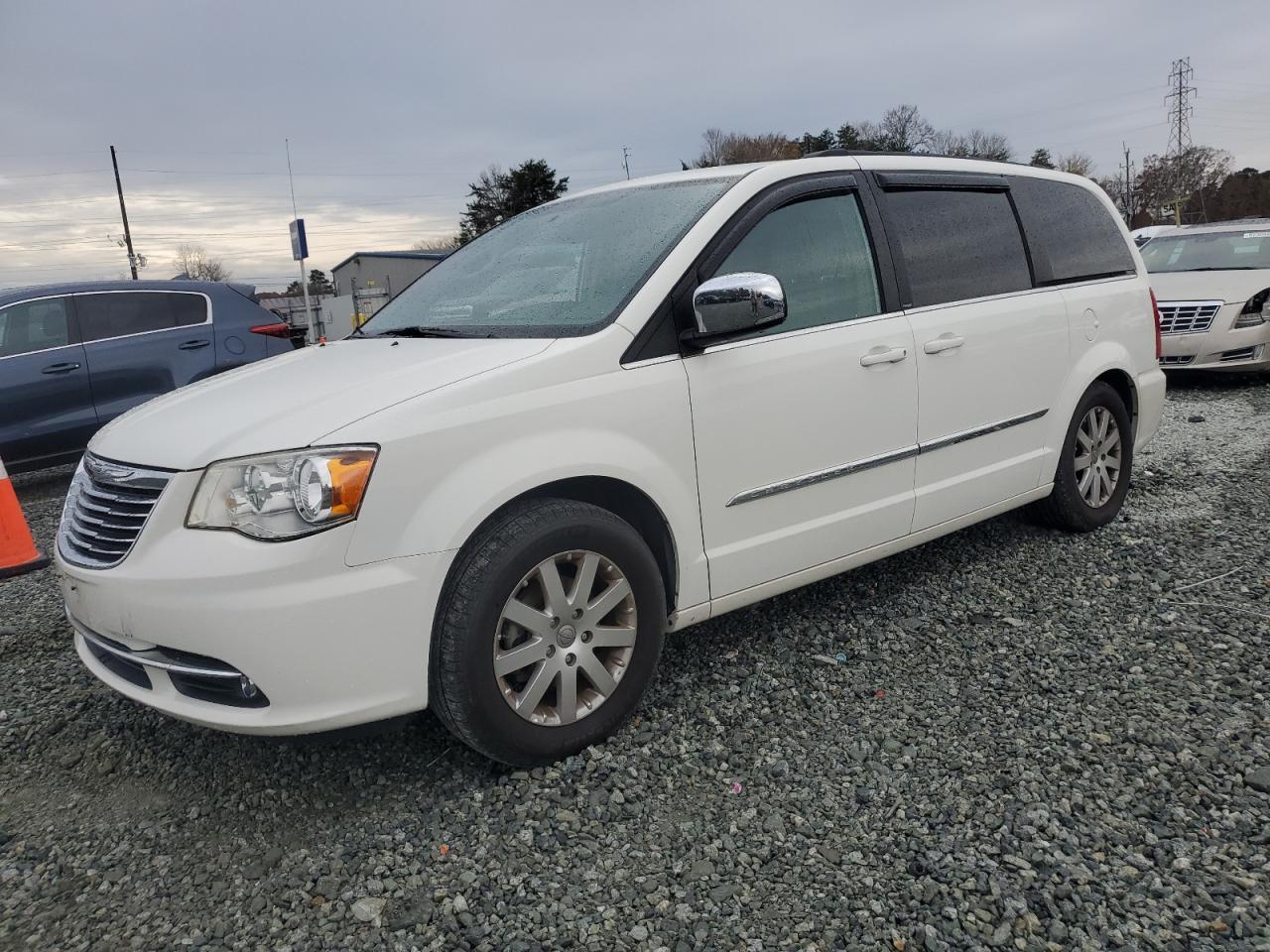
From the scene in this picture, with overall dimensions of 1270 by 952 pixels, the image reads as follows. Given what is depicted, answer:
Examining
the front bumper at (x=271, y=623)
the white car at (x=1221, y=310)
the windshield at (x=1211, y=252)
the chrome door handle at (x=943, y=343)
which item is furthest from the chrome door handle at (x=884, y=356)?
the windshield at (x=1211, y=252)

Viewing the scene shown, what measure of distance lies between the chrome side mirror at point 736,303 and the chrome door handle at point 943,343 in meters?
0.98

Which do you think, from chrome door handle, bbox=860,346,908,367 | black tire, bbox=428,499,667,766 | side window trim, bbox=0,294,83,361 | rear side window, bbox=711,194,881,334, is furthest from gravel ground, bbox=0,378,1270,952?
side window trim, bbox=0,294,83,361

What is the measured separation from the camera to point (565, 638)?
2.78 m

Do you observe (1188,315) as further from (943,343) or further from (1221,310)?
(943,343)

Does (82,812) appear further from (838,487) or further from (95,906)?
(838,487)

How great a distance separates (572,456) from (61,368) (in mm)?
6497

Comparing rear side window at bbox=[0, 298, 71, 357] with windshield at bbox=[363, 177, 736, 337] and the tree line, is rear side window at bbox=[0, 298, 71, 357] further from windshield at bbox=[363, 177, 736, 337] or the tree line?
the tree line

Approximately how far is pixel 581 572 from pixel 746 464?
2.33ft

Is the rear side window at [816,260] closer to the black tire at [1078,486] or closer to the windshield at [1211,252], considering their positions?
the black tire at [1078,486]

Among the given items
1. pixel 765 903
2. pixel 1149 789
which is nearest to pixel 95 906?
pixel 765 903

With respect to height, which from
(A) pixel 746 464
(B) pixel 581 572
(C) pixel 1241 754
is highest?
(A) pixel 746 464

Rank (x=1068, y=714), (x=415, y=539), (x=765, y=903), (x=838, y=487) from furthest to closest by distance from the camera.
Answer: (x=838, y=487), (x=1068, y=714), (x=415, y=539), (x=765, y=903)

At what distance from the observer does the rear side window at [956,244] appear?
12.4ft

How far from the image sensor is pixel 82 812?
2801 millimetres
